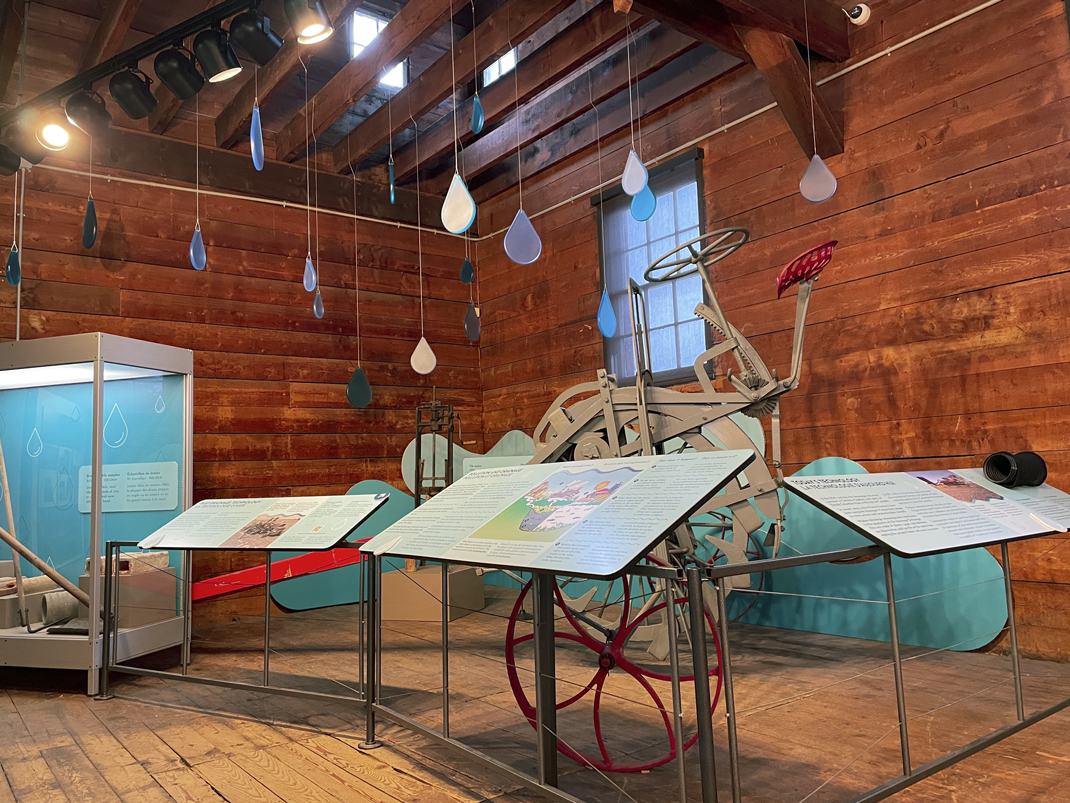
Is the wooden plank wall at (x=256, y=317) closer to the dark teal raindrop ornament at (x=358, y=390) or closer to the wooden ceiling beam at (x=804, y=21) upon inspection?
the dark teal raindrop ornament at (x=358, y=390)

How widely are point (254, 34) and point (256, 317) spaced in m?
2.85

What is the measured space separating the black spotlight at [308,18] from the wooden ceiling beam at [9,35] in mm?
2370

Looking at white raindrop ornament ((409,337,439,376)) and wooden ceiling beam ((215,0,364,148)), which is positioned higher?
wooden ceiling beam ((215,0,364,148))

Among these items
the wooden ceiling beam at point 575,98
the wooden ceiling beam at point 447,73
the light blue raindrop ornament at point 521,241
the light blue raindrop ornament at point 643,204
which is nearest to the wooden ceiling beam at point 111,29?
the wooden ceiling beam at point 447,73

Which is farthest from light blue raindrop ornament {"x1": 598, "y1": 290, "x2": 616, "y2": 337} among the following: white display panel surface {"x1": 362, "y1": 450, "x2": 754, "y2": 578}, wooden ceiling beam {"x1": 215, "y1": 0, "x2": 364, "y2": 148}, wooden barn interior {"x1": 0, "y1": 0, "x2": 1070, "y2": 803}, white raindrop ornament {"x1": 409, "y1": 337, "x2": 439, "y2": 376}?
white display panel surface {"x1": 362, "y1": 450, "x2": 754, "y2": 578}

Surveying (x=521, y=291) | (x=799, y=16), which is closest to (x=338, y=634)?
(x=521, y=291)

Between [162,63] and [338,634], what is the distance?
11.4 feet

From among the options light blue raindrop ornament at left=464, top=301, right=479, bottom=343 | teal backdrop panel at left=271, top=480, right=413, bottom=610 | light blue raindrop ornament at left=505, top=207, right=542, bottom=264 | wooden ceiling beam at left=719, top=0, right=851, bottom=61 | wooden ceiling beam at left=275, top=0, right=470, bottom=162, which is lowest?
teal backdrop panel at left=271, top=480, right=413, bottom=610

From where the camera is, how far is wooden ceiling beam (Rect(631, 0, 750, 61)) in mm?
3899

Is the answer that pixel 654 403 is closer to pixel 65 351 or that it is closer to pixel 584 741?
pixel 584 741

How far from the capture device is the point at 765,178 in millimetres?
4797

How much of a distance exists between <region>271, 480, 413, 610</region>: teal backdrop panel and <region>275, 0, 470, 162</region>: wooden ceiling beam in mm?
2782

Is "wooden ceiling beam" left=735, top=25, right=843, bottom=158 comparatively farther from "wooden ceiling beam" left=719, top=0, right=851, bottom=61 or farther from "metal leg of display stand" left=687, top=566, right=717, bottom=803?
"metal leg of display stand" left=687, top=566, right=717, bottom=803

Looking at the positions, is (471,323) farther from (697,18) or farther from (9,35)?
(9,35)
